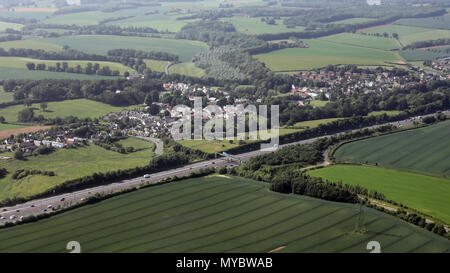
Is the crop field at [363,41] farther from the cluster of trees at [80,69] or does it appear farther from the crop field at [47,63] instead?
the cluster of trees at [80,69]

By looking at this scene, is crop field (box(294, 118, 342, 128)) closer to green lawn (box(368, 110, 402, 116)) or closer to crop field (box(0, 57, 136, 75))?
green lawn (box(368, 110, 402, 116))

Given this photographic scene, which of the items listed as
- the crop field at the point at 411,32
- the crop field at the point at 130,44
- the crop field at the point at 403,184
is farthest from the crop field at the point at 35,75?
the crop field at the point at 411,32

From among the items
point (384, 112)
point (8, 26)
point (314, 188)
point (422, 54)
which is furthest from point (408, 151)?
point (8, 26)

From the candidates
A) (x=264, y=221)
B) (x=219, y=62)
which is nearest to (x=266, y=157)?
(x=264, y=221)

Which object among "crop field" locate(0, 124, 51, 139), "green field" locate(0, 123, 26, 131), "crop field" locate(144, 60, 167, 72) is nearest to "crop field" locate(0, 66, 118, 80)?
"crop field" locate(144, 60, 167, 72)

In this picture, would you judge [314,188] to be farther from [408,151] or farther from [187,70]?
[187,70]
